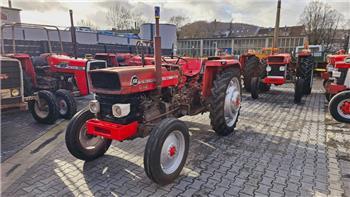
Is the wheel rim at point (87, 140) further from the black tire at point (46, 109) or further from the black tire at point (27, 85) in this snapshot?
the black tire at point (27, 85)

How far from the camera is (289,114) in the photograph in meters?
5.58

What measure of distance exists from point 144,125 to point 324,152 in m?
2.66

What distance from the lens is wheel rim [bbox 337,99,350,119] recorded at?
188 inches

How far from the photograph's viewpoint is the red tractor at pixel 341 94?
189 inches

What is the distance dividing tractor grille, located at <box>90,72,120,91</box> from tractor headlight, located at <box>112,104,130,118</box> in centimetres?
19

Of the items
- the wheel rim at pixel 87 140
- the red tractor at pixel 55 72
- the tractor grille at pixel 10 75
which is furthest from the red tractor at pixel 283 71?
the tractor grille at pixel 10 75

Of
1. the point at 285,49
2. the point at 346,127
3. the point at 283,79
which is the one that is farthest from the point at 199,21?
the point at 346,127

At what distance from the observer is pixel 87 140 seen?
3.14 m

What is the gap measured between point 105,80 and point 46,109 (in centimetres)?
304

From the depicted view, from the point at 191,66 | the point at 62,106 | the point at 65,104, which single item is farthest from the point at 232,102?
the point at 62,106

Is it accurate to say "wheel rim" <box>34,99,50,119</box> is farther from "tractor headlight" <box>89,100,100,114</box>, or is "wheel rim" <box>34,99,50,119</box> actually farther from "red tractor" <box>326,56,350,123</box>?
"red tractor" <box>326,56,350,123</box>

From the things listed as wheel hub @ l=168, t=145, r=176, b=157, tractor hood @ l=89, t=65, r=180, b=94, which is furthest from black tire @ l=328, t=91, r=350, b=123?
tractor hood @ l=89, t=65, r=180, b=94

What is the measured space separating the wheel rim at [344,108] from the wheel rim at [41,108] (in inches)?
232

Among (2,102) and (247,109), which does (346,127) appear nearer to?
(247,109)
